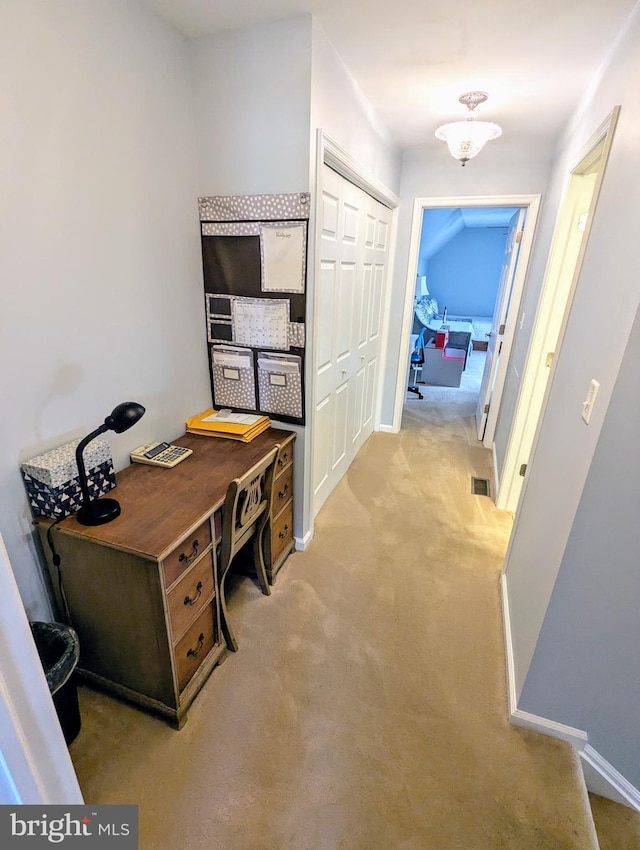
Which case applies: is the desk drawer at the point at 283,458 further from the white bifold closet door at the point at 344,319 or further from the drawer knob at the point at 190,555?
the drawer knob at the point at 190,555

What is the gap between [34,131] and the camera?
114 cm

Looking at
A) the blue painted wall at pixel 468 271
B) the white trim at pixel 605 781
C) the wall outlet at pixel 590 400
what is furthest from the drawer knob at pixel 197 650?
the blue painted wall at pixel 468 271

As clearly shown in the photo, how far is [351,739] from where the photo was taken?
53.1 inches

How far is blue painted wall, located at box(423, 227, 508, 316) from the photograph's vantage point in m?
8.41

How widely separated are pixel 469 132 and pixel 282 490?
82.5 inches

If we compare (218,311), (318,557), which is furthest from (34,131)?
(318,557)

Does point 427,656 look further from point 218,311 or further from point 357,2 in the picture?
point 357,2

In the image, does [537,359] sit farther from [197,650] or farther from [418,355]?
[418,355]


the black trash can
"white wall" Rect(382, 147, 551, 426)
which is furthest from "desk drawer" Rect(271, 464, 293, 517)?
"white wall" Rect(382, 147, 551, 426)

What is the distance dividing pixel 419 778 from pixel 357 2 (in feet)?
8.55

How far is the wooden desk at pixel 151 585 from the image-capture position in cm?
120

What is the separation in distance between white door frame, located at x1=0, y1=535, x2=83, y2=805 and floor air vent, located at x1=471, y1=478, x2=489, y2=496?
8.69ft

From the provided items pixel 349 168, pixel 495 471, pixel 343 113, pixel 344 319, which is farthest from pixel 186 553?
pixel 495 471

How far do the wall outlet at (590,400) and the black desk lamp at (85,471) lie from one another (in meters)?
1.36
